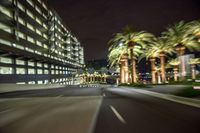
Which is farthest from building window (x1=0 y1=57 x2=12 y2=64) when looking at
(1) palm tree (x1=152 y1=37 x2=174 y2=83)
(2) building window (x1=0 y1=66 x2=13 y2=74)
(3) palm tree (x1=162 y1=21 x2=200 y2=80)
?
(3) palm tree (x1=162 y1=21 x2=200 y2=80)

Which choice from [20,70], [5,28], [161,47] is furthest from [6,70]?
[161,47]

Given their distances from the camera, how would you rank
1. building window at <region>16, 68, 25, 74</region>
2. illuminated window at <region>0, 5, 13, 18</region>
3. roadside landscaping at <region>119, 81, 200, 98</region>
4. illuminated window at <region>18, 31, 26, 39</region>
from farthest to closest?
1. illuminated window at <region>18, 31, 26, 39</region>
2. building window at <region>16, 68, 25, 74</region>
3. illuminated window at <region>0, 5, 13, 18</region>
4. roadside landscaping at <region>119, 81, 200, 98</region>

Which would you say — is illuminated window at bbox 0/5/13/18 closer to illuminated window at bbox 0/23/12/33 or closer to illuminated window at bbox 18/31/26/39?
illuminated window at bbox 0/23/12/33

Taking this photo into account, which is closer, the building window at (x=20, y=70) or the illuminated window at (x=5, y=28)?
the illuminated window at (x=5, y=28)

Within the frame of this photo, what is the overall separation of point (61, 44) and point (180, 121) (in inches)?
4088

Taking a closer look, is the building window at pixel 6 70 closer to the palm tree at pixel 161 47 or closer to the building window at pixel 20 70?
the building window at pixel 20 70

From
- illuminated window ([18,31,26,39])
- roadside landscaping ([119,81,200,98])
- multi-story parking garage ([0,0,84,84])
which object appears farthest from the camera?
illuminated window ([18,31,26,39])

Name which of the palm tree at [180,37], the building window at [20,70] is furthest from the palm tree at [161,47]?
the building window at [20,70]

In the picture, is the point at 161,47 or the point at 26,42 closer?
the point at 161,47

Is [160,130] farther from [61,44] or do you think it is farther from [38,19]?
[61,44]

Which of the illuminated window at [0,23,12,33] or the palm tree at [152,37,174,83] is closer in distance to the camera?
the palm tree at [152,37,174,83]

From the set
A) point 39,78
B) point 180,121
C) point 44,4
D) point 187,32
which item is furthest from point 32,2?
point 180,121

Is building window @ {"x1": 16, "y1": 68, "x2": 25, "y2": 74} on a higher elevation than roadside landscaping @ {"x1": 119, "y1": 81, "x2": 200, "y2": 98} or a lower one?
higher

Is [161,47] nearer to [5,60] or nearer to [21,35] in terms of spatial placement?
[5,60]
